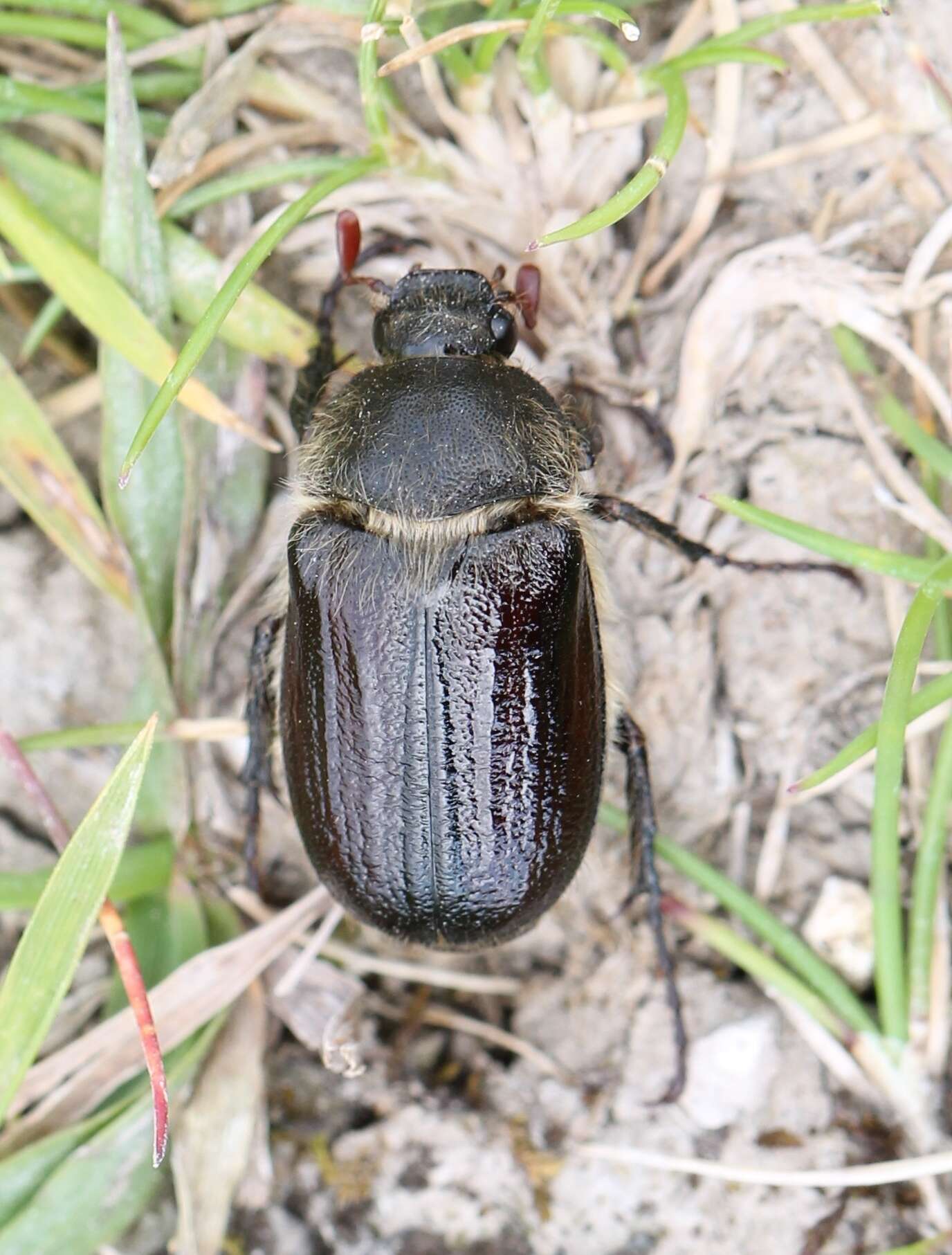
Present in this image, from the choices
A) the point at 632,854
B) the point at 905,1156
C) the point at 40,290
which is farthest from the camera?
the point at 40,290

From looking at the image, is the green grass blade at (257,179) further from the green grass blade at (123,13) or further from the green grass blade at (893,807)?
the green grass blade at (893,807)

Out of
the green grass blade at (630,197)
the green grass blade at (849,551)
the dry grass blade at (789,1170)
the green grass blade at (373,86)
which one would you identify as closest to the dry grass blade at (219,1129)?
the dry grass blade at (789,1170)

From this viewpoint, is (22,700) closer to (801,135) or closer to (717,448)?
(717,448)

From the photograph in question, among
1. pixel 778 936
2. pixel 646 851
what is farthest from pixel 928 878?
pixel 646 851

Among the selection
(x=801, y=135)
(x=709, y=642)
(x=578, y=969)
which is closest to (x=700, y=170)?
(x=801, y=135)

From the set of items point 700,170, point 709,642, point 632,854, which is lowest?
point 632,854

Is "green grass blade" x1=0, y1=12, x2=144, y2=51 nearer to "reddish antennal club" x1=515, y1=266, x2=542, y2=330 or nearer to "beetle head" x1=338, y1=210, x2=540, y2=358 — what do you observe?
"beetle head" x1=338, y1=210, x2=540, y2=358
